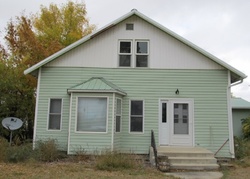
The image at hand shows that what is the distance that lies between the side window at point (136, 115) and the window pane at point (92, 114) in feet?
4.73

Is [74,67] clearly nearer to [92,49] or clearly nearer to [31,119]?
[92,49]

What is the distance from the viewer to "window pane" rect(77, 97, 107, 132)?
11.2 meters

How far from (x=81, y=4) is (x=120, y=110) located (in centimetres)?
1582

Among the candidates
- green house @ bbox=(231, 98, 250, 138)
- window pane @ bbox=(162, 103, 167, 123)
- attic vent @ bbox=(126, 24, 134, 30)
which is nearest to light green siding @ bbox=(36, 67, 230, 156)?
window pane @ bbox=(162, 103, 167, 123)

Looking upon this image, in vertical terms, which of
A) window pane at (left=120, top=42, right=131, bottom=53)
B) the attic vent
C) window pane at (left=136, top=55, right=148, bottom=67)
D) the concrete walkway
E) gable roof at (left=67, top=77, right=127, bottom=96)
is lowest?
the concrete walkway

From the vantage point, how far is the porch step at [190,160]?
9695 mm

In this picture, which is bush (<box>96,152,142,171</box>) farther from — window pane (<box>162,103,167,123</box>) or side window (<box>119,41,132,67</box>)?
side window (<box>119,41,132,67</box>)

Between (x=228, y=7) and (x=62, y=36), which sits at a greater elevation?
(x=62, y=36)

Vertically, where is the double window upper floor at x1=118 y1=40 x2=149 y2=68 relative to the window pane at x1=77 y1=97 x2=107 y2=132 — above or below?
above

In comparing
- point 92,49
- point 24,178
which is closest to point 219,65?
point 92,49

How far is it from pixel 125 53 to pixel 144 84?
1658 mm

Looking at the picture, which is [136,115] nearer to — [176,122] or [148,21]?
[176,122]

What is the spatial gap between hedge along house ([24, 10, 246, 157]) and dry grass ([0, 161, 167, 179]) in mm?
2846

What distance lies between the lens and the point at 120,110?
12.0 meters
